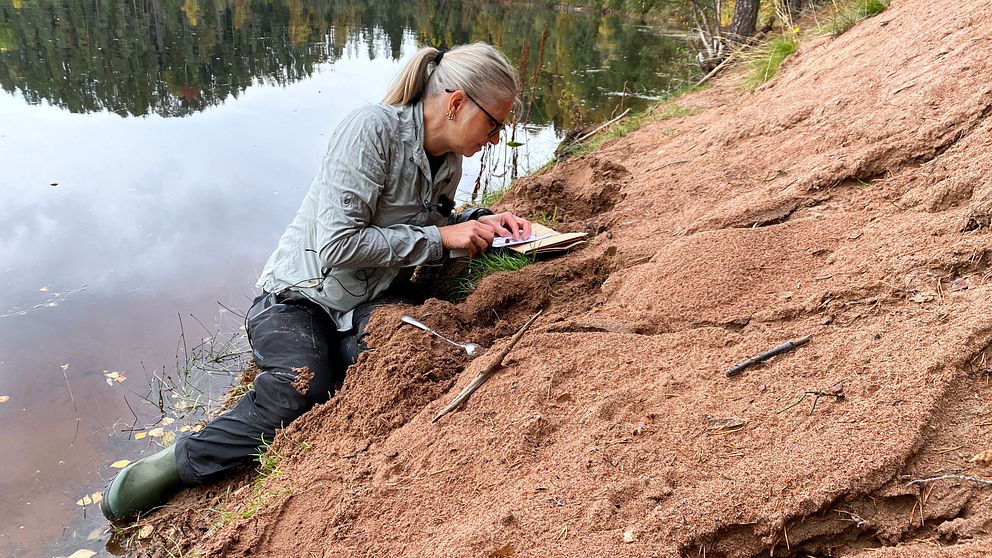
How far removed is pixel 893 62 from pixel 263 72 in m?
9.54

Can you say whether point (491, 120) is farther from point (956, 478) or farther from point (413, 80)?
Result: point (956, 478)

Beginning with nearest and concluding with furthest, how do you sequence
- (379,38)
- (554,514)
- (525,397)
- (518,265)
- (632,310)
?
(554,514)
(525,397)
(632,310)
(518,265)
(379,38)

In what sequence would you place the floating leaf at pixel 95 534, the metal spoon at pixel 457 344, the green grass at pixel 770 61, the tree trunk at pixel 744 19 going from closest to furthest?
the metal spoon at pixel 457 344 < the floating leaf at pixel 95 534 < the green grass at pixel 770 61 < the tree trunk at pixel 744 19

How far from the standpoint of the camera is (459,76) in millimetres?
2549

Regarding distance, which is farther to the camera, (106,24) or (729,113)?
(106,24)

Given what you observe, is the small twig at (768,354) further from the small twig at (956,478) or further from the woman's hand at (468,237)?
the woman's hand at (468,237)

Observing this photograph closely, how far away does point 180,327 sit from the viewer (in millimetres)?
4160

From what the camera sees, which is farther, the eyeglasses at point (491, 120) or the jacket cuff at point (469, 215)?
the jacket cuff at point (469, 215)

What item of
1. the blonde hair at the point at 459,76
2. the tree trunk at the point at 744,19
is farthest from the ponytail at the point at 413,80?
the tree trunk at the point at 744,19

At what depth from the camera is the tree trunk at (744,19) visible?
27.2 ft

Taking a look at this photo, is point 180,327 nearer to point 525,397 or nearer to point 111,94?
point 525,397

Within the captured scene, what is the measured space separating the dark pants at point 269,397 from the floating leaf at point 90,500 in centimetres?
52

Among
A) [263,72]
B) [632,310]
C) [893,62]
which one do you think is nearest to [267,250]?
[632,310]

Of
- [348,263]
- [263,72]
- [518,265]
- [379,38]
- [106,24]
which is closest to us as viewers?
[348,263]
